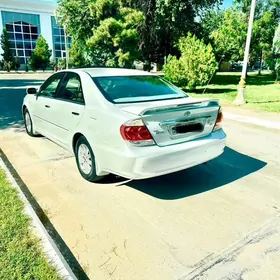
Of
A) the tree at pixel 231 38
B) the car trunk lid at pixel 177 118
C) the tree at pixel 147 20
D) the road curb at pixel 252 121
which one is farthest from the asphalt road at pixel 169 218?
the tree at pixel 231 38

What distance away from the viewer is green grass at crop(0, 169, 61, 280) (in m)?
2.14

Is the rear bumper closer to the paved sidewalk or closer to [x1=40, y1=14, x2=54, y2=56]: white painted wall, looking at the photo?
the paved sidewalk

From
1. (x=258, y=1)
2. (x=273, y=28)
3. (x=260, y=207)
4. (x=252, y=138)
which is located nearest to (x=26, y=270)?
(x=260, y=207)

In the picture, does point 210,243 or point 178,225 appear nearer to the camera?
point 210,243

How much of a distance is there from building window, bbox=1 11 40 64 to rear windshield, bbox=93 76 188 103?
52975 millimetres

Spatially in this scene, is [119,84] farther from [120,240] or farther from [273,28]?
[273,28]

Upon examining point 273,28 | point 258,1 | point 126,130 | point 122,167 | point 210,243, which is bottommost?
point 210,243

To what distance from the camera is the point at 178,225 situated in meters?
2.93

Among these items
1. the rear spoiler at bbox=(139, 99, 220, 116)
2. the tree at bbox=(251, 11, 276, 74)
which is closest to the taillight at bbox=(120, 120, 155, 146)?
the rear spoiler at bbox=(139, 99, 220, 116)


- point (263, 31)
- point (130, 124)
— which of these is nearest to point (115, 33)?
point (263, 31)

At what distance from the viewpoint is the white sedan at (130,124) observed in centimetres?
308

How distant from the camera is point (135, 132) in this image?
3.03 meters

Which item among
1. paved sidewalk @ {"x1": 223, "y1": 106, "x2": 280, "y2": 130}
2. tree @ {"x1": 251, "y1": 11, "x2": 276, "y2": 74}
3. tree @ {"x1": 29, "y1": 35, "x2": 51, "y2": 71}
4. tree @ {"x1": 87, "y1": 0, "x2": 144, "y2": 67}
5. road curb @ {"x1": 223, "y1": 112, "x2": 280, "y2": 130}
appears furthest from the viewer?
tree @ {"x1": 29, "y1": 35, "x2": 51, "y2": 71}

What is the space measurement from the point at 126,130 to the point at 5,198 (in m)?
1.70
